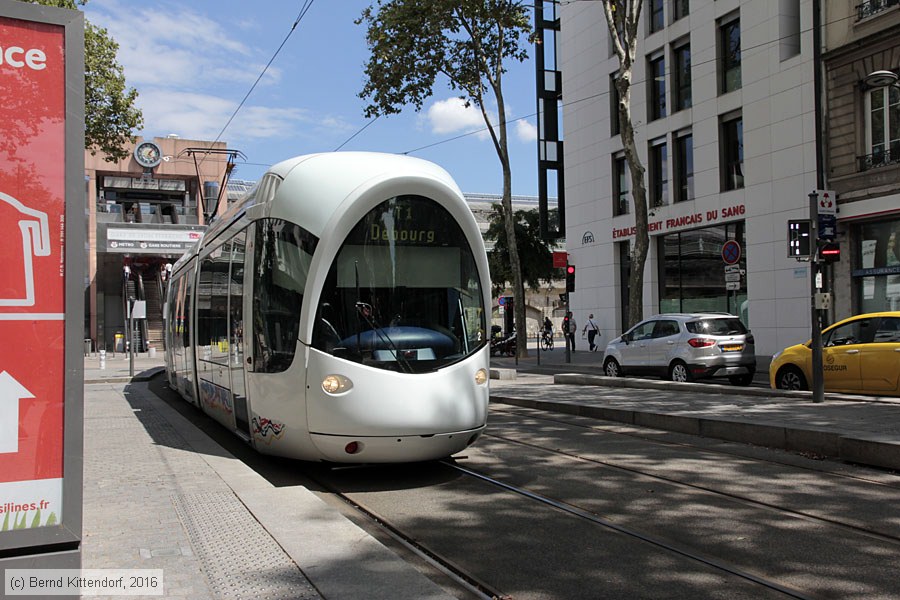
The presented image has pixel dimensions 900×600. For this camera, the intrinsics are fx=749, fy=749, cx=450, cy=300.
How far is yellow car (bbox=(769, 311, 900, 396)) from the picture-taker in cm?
1175

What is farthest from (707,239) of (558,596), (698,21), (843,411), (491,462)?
A: (558,596)

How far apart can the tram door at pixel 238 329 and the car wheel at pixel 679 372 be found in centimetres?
1111

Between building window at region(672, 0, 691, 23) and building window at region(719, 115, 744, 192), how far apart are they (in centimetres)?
462

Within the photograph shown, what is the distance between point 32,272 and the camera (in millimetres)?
2994

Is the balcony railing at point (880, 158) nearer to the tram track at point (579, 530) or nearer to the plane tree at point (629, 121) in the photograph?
the plane tree at point (629, 121)

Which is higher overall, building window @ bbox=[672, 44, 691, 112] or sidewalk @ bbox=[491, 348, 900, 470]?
building window @ bbox=[672, 44, 691, 112]

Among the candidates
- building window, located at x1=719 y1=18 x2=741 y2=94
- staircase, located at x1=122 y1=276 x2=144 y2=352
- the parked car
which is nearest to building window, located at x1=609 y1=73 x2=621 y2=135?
building window, located at x1=719 y1=18 x2=741 y2=94

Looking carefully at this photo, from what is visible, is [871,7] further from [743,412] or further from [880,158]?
[743,412]

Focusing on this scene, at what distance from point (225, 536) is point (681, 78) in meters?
26.7

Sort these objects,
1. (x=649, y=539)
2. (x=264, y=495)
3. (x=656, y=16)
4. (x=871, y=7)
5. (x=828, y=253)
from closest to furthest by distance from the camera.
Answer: (x=649, y=539)
(x=264, y=495)
(x=828, y=253)
(x=871, y=7)
(x=656, y=16)

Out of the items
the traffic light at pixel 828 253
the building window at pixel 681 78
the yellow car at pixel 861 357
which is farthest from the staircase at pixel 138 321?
the traffic light at pixel 828 253

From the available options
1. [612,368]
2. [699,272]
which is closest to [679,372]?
[612,368]

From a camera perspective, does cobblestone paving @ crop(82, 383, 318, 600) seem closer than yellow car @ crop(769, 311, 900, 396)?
Yes

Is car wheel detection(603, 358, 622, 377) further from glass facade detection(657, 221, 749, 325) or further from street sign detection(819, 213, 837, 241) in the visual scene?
glass facade detection(657, 221, 749, 325)
